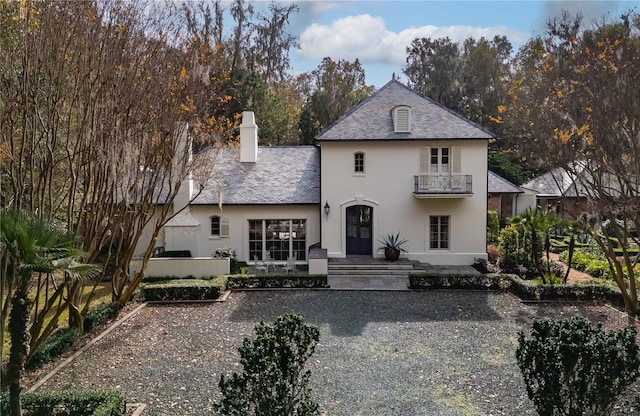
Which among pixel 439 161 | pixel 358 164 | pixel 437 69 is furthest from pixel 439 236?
pixel 437 69

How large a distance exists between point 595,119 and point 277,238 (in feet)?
41.9

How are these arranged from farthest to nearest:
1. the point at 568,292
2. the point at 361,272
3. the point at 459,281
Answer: the point at 361,272 → the point at 459,281 → the point at 568,292

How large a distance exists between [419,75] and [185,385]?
44.6m

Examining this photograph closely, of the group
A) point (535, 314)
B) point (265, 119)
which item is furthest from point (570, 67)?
point (265, 119)

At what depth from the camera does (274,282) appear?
15.6 m

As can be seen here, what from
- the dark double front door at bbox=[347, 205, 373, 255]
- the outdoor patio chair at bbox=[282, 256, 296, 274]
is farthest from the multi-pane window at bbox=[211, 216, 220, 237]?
the dark double front door at bbox=[347, 205, 373, 255]

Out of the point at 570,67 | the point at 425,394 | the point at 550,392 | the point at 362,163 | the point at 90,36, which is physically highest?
the point at 570,67

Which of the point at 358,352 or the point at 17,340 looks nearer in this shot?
the point at 17,340

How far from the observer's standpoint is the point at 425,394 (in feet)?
24.4

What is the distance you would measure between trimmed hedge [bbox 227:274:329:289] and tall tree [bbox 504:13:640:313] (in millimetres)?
8419

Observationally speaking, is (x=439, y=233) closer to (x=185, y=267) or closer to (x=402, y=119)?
(x=402, y=119)

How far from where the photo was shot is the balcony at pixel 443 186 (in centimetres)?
1797

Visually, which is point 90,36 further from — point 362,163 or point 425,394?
point 362,163

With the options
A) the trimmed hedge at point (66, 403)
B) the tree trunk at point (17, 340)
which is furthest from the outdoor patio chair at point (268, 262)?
the tree trunk at point (17, 340)
